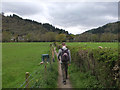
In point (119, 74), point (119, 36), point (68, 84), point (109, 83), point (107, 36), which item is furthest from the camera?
point (107, 36)

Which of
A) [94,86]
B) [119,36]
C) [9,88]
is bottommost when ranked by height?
[9,88]

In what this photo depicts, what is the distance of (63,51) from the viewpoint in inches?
267

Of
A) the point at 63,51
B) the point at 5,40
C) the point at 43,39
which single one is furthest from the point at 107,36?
the point at 63,51

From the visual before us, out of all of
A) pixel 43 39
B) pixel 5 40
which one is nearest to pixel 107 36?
pixel 43 39

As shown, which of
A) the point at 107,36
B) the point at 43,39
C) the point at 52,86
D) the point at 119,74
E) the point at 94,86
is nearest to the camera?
the point at 119,74

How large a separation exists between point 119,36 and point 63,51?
426cm

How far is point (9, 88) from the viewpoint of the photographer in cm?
678

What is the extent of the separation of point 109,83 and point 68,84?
2850 mm

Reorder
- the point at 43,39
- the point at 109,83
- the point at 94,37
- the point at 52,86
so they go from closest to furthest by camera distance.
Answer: the point at 109,83 < the point at 52,86 < the point at 94,37 < the point at 43,39

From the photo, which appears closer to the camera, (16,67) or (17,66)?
(16,67)

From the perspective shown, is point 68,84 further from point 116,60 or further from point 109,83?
point 116,60

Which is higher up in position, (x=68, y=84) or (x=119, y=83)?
(x=119, y=83)

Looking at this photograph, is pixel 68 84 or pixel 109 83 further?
pixel 68 84

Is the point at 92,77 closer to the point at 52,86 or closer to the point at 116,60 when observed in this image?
the point at 52,86
